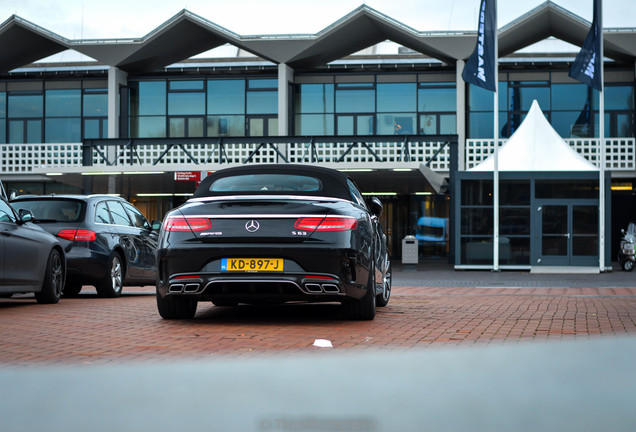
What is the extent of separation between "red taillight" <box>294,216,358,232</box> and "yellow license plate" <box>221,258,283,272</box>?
352 millimetres

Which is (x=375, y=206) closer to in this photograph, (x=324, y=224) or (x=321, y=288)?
(x=324, y=224)

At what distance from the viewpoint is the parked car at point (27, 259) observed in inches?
373

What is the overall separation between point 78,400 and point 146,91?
3260cm

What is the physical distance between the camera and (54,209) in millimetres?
12289

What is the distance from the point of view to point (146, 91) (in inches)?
1420

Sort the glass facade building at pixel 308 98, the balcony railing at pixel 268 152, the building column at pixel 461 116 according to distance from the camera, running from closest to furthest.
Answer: the balcony railing at pixel 268 152
the glass facade building at pixel 308 98
the building column at pixel 461 116

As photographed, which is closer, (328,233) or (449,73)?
(328,233)

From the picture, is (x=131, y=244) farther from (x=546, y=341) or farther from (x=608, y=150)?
(x=608, y=150)


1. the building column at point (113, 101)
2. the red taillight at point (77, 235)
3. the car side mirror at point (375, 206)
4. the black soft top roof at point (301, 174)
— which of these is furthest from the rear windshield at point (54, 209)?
the building column at point (113, 101)

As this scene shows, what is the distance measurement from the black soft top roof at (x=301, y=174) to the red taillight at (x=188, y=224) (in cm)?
57

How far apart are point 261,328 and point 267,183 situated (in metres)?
1.45

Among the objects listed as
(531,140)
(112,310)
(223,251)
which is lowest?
(112,310)

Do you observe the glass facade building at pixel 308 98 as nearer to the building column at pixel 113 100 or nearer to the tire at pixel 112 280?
the building column at pixel 113 100

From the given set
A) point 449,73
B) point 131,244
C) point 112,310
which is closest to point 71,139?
point 449,73
